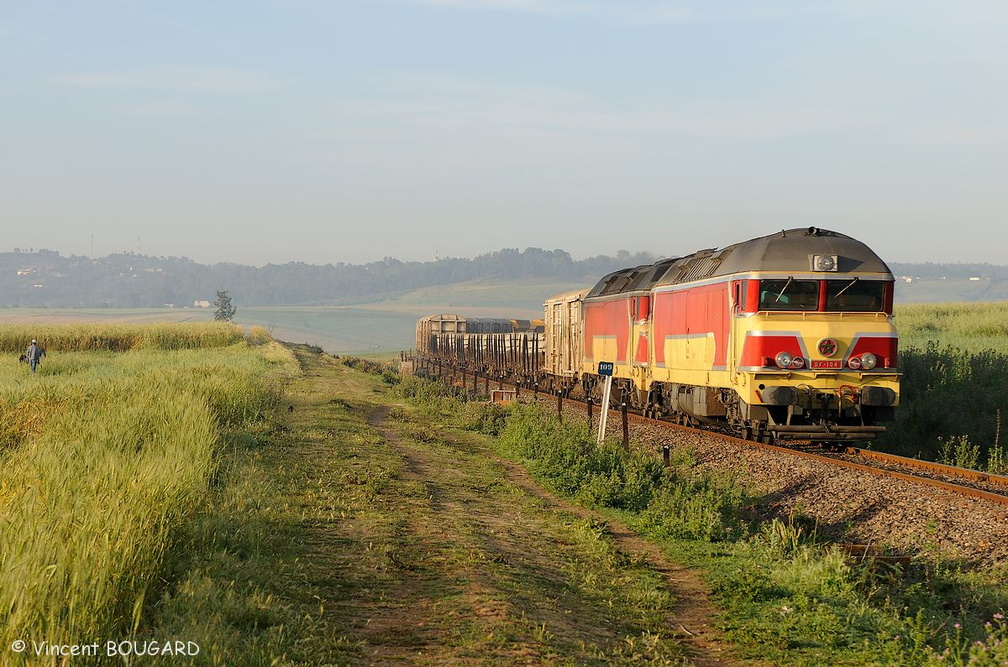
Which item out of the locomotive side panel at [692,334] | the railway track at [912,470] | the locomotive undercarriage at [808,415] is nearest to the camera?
the railway track at [912,470]

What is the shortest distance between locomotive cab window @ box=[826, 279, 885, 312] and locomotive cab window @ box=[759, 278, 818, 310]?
1.02 feet

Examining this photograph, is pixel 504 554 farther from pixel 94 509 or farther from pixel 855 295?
pixel 855 295

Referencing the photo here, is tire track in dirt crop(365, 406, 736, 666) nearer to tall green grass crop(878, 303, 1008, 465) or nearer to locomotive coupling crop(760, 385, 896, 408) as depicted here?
locomotive coupling crop(760, 385, 896, 408)

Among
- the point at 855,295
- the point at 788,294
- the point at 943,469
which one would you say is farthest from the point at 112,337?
the point at 943,469

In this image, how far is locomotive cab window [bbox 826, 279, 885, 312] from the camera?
18.4 metres

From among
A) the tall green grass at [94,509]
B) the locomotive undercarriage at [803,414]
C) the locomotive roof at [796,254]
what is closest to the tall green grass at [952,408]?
the locomotive undercarriage at [803,414]

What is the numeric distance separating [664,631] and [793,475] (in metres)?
8.99

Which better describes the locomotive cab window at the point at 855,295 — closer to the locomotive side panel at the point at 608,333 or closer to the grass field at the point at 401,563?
the grass field at the point at 401,563

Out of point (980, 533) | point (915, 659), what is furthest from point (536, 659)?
point (980, 533)

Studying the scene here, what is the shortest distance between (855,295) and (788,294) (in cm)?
134

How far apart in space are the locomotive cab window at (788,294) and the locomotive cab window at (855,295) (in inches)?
12.2

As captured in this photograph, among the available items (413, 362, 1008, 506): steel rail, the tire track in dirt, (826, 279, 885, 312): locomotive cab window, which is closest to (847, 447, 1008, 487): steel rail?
(413, 362, 1008, 506): steel rail

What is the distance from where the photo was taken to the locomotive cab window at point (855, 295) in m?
18.4

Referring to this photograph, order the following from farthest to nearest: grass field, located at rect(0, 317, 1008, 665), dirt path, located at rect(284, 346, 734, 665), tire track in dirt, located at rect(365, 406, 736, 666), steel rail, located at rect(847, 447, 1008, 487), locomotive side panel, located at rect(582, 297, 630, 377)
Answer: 1. locomotive side panel, located at rect(582, 297, 630, 377)
2. steel rail, located at rect(847, 447, 1008, 487)
3. tire track in dirt, located at rect(365, 406, 736, 666)
4. dirt path, located at rect(284, 346, 734, 665)
5. grass field, located at rect(0, 317, 1008, 665)
